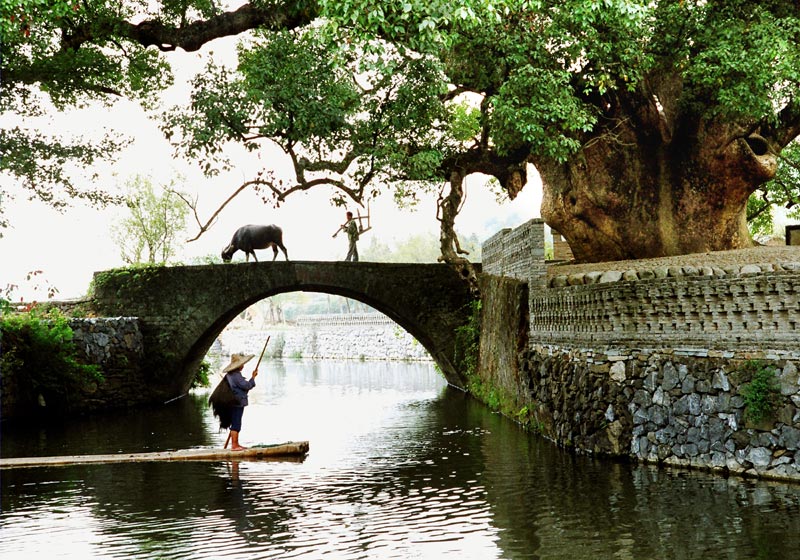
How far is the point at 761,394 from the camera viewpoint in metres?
11.2

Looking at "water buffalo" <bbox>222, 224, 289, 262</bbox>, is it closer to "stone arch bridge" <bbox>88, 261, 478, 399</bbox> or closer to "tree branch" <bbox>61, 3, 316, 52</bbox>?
"stone arch bridge" <bbox>88, 261, 478, 399</bbox>

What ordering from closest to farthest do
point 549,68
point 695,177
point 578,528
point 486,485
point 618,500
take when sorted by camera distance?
point 578,528 < point 618,500 < point 486,485 < point 549,68 < point 695,177

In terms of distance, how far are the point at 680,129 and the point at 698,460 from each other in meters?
10.0

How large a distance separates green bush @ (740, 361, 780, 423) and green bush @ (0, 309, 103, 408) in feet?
46.8

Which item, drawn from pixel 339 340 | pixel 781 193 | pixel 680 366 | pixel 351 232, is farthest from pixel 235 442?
pixel 339 340

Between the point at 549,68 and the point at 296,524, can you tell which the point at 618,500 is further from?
the point at 549,68

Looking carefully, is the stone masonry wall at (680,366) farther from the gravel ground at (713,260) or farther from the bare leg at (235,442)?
the bare leg at (235,442)

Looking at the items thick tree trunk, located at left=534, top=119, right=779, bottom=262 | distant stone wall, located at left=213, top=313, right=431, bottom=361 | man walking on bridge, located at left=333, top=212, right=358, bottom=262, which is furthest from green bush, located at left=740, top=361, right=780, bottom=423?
distant stone wall, located at left=213, top=313, right=431, bottom=361

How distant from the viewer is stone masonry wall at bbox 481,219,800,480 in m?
11.2

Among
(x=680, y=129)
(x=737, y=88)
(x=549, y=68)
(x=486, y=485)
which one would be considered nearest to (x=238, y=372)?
(x=486, y=485)

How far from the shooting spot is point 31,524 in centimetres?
973

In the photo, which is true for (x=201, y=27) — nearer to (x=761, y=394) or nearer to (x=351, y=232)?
(x=351, y=232)

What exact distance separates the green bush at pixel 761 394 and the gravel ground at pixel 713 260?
16.5 ft

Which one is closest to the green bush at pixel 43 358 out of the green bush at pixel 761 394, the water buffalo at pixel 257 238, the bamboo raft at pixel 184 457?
the water buffalo at pixel 257 238
